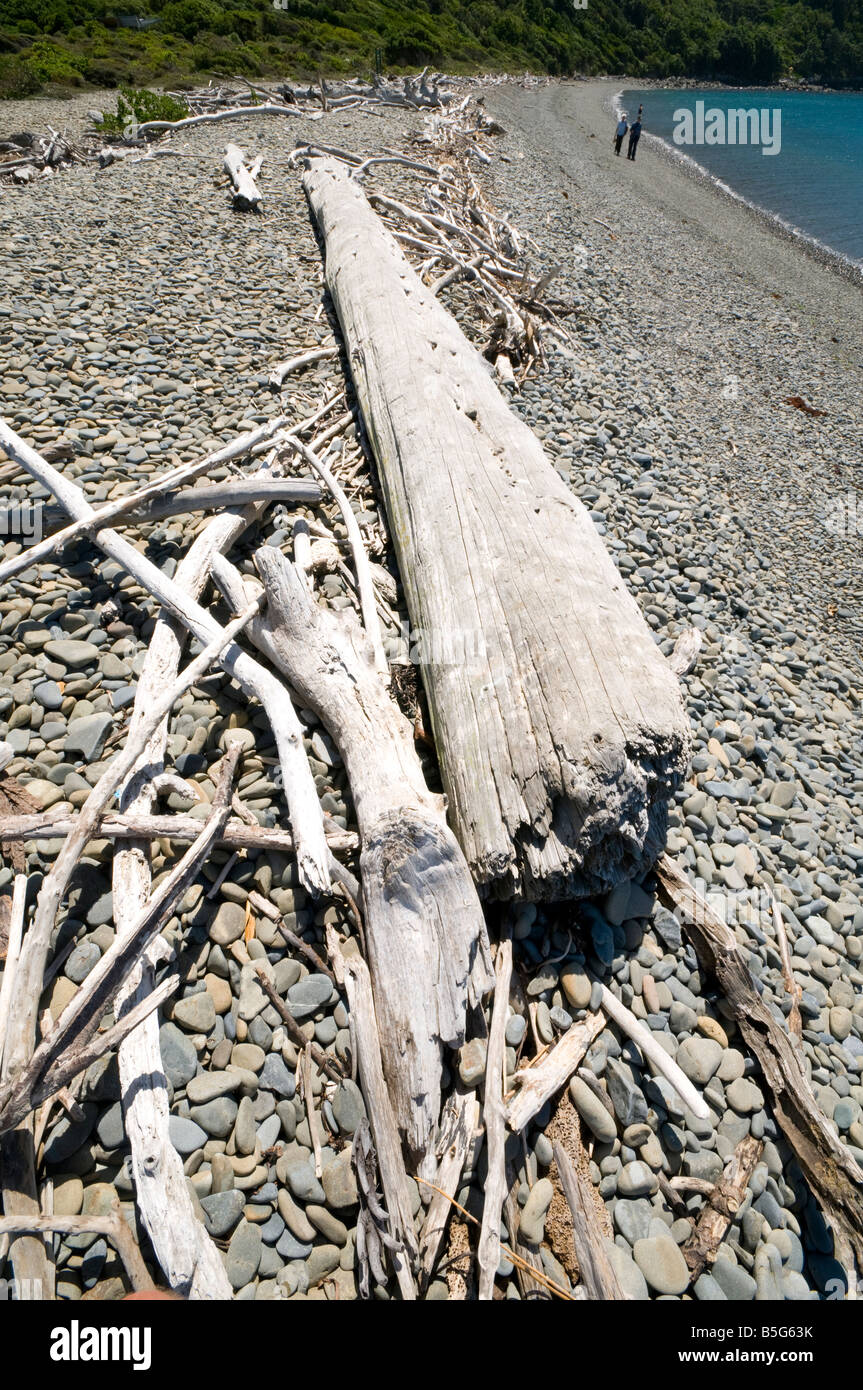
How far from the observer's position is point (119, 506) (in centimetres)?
369

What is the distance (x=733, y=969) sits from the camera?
2.81 metres

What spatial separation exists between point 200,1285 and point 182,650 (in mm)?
2593

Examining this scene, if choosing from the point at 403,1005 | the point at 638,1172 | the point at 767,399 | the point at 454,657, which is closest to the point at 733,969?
the point at 638,1172

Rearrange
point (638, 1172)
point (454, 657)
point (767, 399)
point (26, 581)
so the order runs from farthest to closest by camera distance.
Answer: point (767, 399), point (26, 581), point (454, 657), point (638, 1172)

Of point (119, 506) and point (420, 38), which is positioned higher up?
point (420, 38)

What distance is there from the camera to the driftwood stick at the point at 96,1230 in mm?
1780

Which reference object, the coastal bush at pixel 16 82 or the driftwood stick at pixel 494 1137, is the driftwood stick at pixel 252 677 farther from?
the coastal bush at pixel 16 82

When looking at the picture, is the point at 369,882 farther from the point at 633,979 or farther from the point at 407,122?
the point at 407,122

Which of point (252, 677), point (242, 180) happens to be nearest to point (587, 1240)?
point (252, 677)

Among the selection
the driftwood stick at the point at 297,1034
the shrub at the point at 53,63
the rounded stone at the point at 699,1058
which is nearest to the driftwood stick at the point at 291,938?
the driftwood stick at the point at 297,1034

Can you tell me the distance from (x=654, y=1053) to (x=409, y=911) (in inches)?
43.6

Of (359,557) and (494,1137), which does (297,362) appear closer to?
(359,557)

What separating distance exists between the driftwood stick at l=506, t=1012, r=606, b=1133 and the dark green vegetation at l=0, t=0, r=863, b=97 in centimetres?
2936

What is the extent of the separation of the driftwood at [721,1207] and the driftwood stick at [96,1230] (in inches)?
68.2
